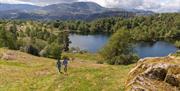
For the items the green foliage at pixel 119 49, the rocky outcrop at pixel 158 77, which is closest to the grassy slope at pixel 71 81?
the rocky outcrop at pixel 158 77

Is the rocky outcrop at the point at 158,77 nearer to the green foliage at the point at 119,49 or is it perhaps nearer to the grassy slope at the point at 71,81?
the grassy slope at the point at 71,81

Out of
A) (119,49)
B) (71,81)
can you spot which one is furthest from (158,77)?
(119,49)

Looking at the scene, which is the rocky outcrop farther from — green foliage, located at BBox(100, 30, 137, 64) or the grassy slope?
green foliage, located at BBox(100, 30, 137, 64)

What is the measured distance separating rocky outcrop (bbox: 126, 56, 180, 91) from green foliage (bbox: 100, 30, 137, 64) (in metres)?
79.9

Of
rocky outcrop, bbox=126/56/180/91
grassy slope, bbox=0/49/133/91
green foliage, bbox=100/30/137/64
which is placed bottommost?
green foliage, bbox=100/30/137/64

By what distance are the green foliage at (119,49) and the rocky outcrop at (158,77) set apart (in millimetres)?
79931

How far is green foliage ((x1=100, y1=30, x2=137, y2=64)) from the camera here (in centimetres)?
11406

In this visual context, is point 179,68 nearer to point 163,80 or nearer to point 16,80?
point 163,80

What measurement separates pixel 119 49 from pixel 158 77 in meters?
85.6

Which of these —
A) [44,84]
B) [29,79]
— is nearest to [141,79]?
[44,84]

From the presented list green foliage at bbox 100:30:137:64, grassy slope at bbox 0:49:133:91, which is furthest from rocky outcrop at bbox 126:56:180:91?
green foliage at bbox 100:30:137:64

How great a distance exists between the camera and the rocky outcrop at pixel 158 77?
3036 centimetres

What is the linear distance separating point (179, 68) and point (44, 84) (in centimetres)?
1704

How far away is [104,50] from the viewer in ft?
383
